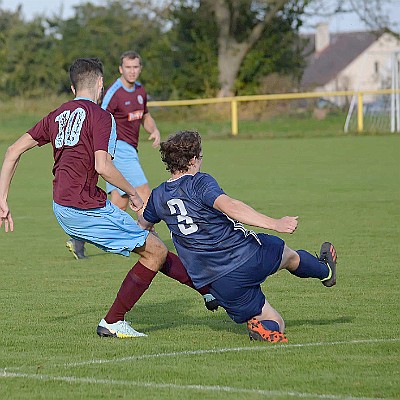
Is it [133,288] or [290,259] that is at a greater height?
[290,259]

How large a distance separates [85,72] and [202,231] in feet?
4.71

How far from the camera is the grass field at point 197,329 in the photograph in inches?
213

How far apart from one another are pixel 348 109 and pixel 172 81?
11.2 m

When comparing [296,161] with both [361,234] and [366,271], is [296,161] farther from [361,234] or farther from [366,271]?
[366,271]

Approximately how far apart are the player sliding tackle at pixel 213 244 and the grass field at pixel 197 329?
0.72ft

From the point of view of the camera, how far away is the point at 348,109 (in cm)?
3550

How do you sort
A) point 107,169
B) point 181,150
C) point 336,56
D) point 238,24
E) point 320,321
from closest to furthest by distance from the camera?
point 181,150, point 107,169, point 320,321, point 238,24, point 336,56

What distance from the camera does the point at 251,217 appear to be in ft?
20.0

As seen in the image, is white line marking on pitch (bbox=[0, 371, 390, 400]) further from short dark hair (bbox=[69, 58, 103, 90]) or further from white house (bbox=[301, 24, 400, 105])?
white house (bbox=[301, 24, 400, 105])

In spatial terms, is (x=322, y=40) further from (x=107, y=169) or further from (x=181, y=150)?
(x=181, y=150)

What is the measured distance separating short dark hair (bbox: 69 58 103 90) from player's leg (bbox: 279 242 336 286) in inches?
69.3

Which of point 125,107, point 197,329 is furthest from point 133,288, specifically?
point 125,107

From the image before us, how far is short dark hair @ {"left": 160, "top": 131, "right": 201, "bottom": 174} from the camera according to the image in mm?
6466

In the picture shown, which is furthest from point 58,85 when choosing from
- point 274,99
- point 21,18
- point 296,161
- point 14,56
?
point 296,161
